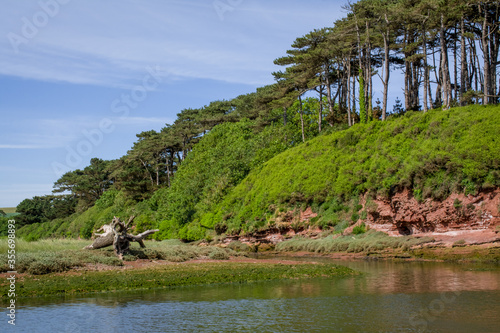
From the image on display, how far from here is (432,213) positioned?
38.7m

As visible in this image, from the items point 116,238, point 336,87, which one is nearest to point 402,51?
point 336,87

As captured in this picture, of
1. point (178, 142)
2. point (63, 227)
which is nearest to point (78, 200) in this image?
point (63, 227)

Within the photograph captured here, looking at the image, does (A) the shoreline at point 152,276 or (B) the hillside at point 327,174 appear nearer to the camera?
(A) the shoreline at point 152,276

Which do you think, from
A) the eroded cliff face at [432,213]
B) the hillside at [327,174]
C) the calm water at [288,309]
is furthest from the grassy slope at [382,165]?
the calm water at [288,309]

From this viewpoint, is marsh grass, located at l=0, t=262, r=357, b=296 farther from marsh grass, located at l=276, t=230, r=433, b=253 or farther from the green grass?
marsh grass, located at l=276, t=230, r=433, b=253

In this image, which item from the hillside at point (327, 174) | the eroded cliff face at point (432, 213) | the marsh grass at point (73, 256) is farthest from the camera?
the hillside at point (327, 174)

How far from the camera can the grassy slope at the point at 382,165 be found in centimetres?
3884

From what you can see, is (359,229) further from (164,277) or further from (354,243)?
(164,277)

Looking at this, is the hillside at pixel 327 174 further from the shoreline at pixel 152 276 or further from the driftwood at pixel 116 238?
the driftwood at pixel 116 238

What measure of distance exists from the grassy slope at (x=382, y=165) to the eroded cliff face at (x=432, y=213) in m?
0.85

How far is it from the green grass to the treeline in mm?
27769

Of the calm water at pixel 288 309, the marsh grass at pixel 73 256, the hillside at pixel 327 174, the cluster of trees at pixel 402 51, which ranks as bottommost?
the calm water at pixel 288 309

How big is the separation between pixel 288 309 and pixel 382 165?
3180 centimetres

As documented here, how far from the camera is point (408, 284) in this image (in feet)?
75.3
